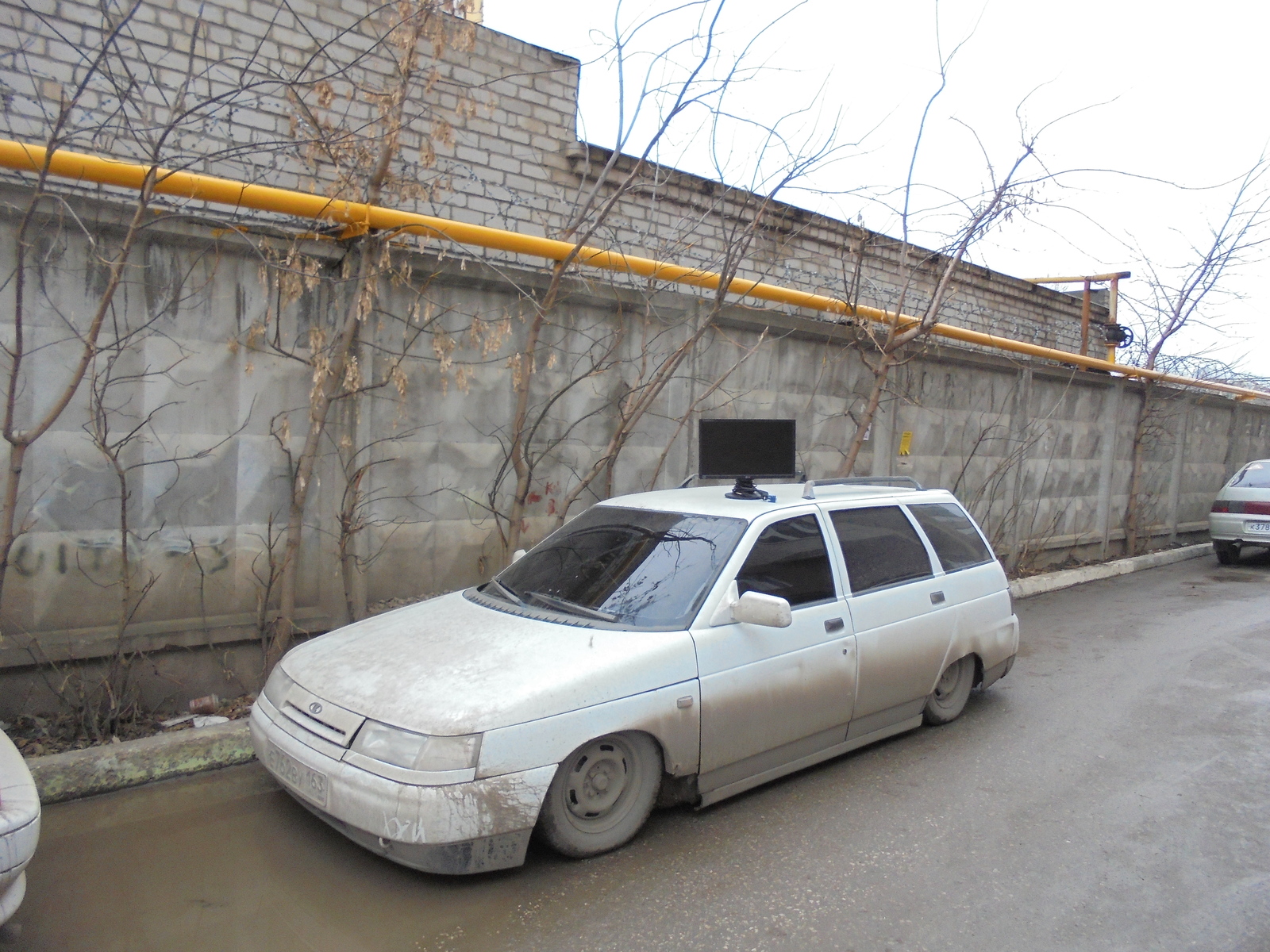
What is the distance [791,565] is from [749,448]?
1482 mm

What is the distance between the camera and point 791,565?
14.5 feet

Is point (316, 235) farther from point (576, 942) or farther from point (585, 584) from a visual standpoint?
point (576, 942)

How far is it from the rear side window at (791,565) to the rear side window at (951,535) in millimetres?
1005

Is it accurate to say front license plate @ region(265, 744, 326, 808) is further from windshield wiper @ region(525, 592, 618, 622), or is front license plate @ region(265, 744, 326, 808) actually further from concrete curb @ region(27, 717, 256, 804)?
windshield wiper @ region(525, 592, 618, 622)

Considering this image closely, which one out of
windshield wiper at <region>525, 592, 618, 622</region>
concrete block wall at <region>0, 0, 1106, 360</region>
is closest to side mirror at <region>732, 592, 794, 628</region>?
windshield wiper at <region>525, 592, 618, 622</region>

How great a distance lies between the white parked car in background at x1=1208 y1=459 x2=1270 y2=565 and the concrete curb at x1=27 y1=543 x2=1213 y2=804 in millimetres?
13458

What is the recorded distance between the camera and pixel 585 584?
14.0 ft

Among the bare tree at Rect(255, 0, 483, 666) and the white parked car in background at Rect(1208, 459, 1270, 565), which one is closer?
the bare tree at Rect(255, 0, 483, 666)

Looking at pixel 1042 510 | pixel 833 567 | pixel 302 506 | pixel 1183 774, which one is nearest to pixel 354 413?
pixel 302 506

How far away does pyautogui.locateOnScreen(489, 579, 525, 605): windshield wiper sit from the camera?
4.37 metres

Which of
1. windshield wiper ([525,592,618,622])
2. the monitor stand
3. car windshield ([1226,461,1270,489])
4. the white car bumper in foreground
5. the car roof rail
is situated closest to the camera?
the white car bumper in foreground

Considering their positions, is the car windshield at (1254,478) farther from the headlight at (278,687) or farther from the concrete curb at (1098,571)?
the headlight at (278,687)

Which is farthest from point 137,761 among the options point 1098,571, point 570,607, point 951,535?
point 1098,571

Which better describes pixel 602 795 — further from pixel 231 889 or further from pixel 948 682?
pixel 948 682
